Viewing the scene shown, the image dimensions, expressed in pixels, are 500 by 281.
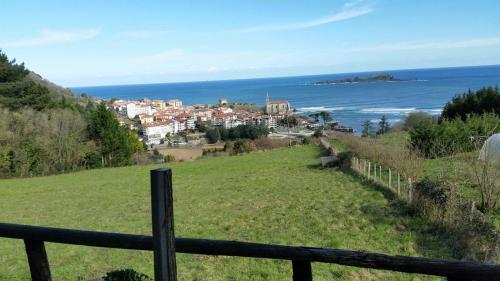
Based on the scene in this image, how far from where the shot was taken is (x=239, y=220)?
12.9 meters

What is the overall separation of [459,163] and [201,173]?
63.3 feet

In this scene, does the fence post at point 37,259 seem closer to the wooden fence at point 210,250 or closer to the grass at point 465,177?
the wooden fence at point 210,250

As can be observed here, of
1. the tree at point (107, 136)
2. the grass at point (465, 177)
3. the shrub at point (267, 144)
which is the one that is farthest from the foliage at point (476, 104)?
the tree at point (107, 136)

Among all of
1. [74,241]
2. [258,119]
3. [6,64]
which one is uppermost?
[6,64]

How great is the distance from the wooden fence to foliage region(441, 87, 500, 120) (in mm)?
39529

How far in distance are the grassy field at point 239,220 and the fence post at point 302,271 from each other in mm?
4521

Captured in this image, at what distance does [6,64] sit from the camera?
41969 mm

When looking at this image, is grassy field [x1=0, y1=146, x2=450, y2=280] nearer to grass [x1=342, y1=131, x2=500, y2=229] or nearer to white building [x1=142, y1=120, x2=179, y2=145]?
grass [x1=342, y1=131, x2=500, y2=229]

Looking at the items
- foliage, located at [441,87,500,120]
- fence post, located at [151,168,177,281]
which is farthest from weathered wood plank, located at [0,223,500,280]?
foliage, located at [441,87,500,120]

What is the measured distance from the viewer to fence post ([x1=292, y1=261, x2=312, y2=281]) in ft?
8.98

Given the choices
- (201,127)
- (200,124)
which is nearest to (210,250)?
(201,127)

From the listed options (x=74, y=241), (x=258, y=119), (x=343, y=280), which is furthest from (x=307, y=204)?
(x=258, y=119)

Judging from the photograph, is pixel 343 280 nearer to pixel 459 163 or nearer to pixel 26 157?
pixel 459 163

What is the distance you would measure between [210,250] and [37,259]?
1.57m
